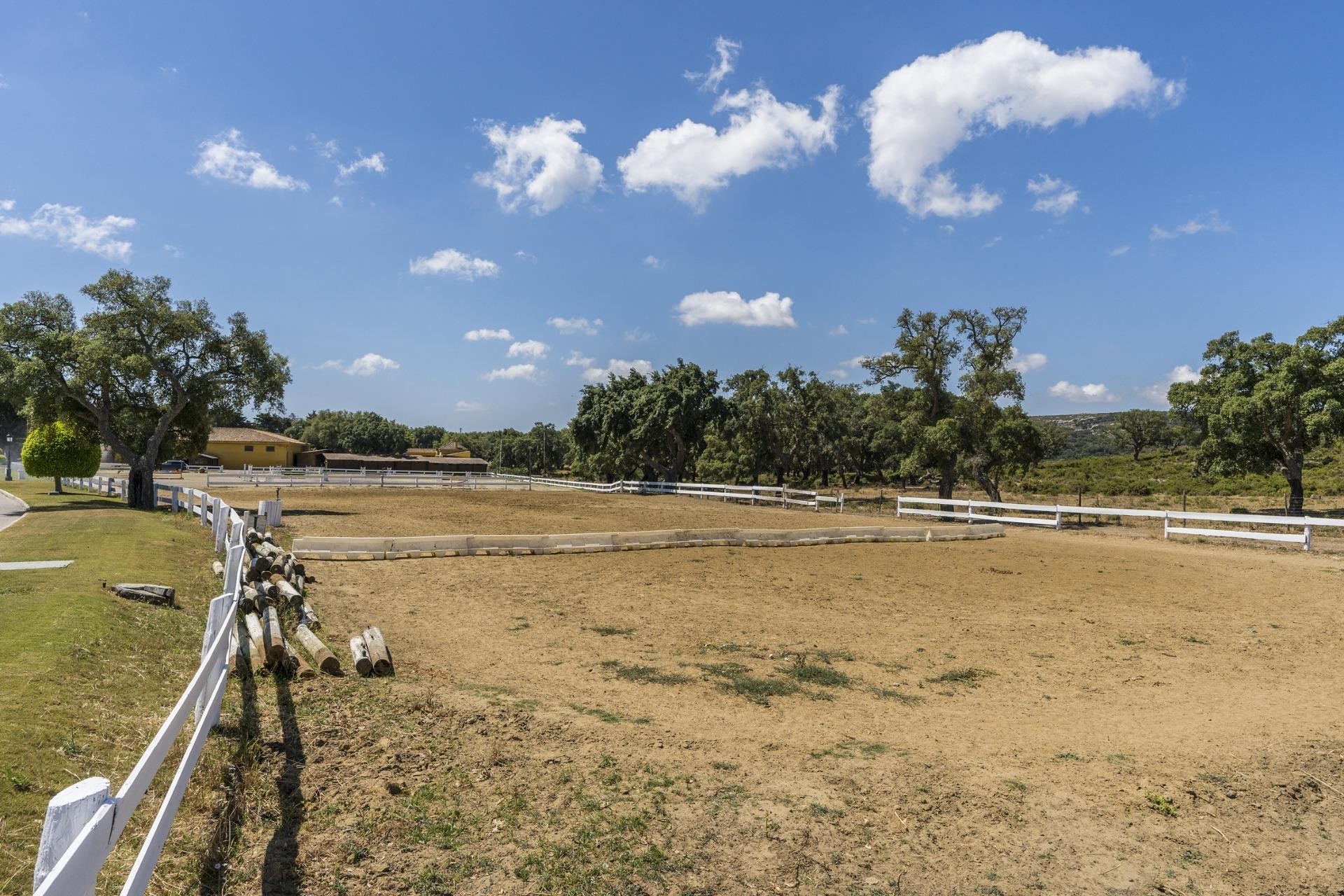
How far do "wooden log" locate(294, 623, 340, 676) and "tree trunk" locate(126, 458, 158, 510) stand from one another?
22.5 m

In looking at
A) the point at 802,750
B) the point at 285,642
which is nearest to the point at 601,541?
the point at 285,642

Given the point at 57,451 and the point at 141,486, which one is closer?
the point at 141,486

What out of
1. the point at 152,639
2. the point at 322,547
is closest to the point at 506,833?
the point at 152,639

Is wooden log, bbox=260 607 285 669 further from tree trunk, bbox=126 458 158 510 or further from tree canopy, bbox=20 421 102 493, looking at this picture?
tree canopy, bbox=20 421 102 493

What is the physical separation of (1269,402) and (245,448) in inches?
3062

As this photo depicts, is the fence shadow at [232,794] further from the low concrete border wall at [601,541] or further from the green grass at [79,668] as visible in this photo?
the low concrete border wall at [601,541]

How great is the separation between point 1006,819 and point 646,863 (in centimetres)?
258

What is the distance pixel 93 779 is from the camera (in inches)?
95.7

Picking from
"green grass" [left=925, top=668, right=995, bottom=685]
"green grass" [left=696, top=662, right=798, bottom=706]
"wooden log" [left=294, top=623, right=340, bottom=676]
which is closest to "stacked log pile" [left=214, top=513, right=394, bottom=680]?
"wooden log" [left=294, top=623, right=340, bottom=676]

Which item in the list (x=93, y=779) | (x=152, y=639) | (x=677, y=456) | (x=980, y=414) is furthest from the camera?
(x=677, y=456)

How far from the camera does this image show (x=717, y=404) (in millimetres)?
50844

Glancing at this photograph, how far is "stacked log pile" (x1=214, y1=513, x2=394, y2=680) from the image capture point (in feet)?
24.3

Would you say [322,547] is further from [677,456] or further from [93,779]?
[677,456]

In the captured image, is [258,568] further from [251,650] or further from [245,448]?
[245,448]
